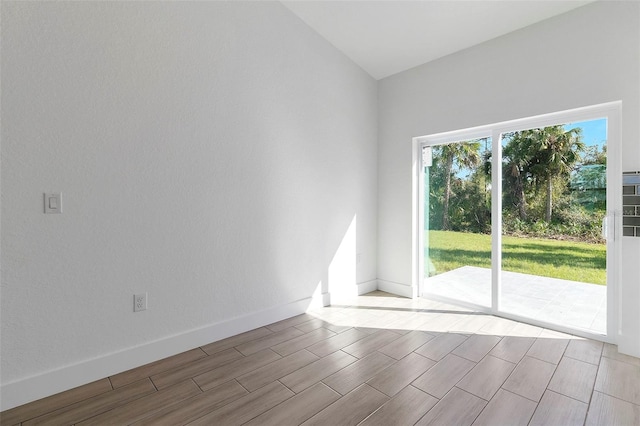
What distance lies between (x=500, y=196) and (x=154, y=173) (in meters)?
3.15

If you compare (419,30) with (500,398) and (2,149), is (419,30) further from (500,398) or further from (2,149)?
(2,149)

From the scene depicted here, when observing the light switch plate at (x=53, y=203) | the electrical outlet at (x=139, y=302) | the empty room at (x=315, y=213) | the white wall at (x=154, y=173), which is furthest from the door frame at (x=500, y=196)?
the light switch plate at (x=53, y=203)

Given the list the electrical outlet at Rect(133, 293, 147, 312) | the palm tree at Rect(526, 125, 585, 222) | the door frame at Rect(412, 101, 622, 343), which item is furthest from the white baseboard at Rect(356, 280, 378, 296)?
the electrical outlet at Rect(133, 293, 147, 312)

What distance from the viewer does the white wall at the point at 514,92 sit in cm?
231

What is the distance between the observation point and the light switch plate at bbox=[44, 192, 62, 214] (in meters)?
1.83

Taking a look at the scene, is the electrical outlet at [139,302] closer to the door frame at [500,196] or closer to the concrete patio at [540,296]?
the door frame at [500,196]

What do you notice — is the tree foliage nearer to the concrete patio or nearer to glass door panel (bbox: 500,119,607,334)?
glass door panel (bbox: 500,119,607,334)

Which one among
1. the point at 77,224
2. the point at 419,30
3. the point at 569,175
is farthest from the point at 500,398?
the point at 419,30

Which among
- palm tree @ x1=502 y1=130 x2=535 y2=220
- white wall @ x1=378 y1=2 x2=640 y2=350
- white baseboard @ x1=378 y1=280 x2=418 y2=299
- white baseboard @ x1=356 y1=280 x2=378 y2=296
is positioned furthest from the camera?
white baseboard @ x1=356 y1=280 x2=378 y2=296

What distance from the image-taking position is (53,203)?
73.0 inches

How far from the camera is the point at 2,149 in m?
1.70

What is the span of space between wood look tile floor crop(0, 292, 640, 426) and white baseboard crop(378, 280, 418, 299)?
0.89 metres

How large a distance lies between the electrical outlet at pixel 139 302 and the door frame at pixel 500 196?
2826 mm

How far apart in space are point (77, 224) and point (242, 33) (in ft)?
6.60
